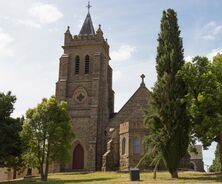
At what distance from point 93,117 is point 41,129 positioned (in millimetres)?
17536

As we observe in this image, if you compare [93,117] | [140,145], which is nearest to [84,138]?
[93,117]

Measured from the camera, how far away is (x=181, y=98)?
28.4 metres

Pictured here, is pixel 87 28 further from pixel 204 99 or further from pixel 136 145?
pixel 204 99

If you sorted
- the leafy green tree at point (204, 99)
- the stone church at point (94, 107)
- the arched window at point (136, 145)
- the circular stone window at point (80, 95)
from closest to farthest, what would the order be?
the leafy green tree at point (204, 99) → the arched window at point (136, 145) → the stone church at point (94, 107) → the circular stone window at point (80, 95)

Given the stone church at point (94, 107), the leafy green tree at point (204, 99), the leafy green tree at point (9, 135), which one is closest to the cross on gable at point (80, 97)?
the stone church at point (94, 107)

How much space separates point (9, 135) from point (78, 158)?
1799 cm

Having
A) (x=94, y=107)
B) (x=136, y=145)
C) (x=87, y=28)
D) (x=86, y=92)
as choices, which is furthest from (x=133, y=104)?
(x=87, y=28)

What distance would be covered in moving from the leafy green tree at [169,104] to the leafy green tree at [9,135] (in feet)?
45.8

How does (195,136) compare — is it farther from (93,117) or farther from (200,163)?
(200,163)

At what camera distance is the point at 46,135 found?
35562mm

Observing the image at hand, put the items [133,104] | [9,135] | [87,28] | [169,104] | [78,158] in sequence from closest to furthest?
1. [169,104]
2. [9,135]
3. [78,158]
4. [133,104]
5. [87,28]

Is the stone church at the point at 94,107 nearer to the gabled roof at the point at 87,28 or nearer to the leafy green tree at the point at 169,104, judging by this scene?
the gabled roof at the point at 87,28

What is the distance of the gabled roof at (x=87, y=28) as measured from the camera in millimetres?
60219

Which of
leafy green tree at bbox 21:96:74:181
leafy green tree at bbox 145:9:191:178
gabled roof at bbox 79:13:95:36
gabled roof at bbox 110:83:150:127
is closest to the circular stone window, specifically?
gabled roof at bbox 110:83:150:127
